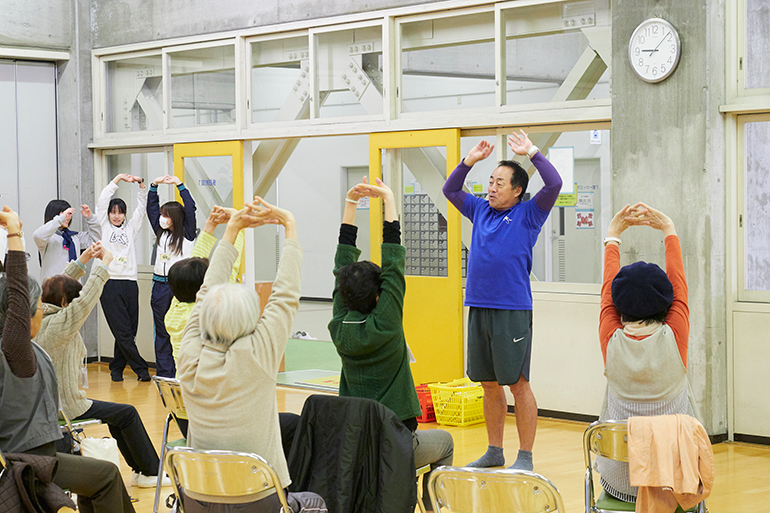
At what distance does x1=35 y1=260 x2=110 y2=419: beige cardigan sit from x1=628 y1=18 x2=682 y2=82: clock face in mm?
3480

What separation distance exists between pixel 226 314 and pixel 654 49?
376cm

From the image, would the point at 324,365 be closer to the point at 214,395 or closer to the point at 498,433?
the point at 498,433

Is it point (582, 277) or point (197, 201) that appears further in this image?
point (197, 201)

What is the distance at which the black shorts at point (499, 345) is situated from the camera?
175 inches

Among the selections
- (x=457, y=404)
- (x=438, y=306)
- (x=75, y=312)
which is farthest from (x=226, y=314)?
(x=438, y=306)

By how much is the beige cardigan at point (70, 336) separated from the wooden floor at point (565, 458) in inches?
27.0

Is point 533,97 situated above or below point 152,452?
above

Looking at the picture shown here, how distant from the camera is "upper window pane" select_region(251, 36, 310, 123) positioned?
24.4ft

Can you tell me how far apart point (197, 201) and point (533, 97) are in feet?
11.9

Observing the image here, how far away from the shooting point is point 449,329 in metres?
6.51

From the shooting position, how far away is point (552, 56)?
6.17 meters

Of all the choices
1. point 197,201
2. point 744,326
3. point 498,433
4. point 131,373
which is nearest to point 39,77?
point 197,201

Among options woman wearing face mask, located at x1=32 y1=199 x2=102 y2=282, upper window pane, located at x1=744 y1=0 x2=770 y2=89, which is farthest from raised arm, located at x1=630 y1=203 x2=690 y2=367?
woman wearing face mask, located at x1=32 y1=199 x2=102 y2=282

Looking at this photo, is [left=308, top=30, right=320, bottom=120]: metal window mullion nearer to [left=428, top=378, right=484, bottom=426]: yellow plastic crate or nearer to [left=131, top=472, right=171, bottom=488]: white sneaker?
[left=428, top=378, right=484, bottom=426]: yellow plastic crate
